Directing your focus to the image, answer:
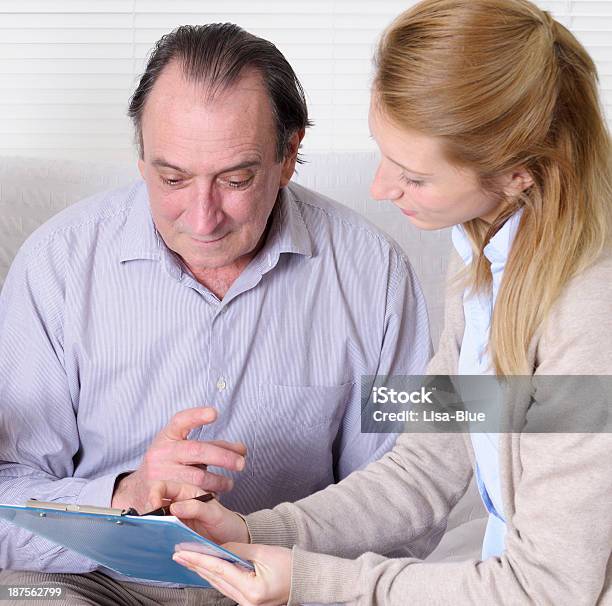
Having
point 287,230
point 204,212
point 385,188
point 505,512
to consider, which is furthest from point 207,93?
point 505,512

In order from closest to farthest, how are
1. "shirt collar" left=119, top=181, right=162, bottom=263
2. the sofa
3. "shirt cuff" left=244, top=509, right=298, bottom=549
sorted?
1. "shirt cuff" left=244, top=509, right=298, bottom=549
2. "shirt collar" left=119, top=181, right=162, bottom=263
3. the sofa

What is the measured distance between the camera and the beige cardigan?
3.74ft

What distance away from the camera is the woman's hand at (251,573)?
1.31 metres

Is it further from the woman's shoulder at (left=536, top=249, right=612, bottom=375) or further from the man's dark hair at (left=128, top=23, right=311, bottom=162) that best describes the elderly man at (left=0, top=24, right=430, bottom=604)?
the woman's shoulder at (left=536, top=249, right=612, bottom=375)

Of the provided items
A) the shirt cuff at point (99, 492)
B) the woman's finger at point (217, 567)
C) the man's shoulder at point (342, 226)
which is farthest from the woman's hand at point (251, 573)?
the man's shoulder at point (342, 226)

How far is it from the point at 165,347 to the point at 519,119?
773 millimetres

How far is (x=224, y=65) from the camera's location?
1594 millimetres

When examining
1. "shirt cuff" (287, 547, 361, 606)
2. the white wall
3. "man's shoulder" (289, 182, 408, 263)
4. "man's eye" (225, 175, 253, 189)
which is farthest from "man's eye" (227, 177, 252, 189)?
the white wall

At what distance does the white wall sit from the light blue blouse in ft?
3.84

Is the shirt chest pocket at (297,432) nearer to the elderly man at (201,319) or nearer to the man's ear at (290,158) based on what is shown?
the elderly man at (201,319)

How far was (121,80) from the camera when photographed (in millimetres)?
2529

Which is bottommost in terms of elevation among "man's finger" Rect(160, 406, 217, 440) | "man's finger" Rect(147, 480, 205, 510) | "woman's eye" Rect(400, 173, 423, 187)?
"man's finger" Rect(147, 480, 205, 510)

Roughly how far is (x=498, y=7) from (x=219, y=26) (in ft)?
2.02

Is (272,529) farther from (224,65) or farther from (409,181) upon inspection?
(224,65)
